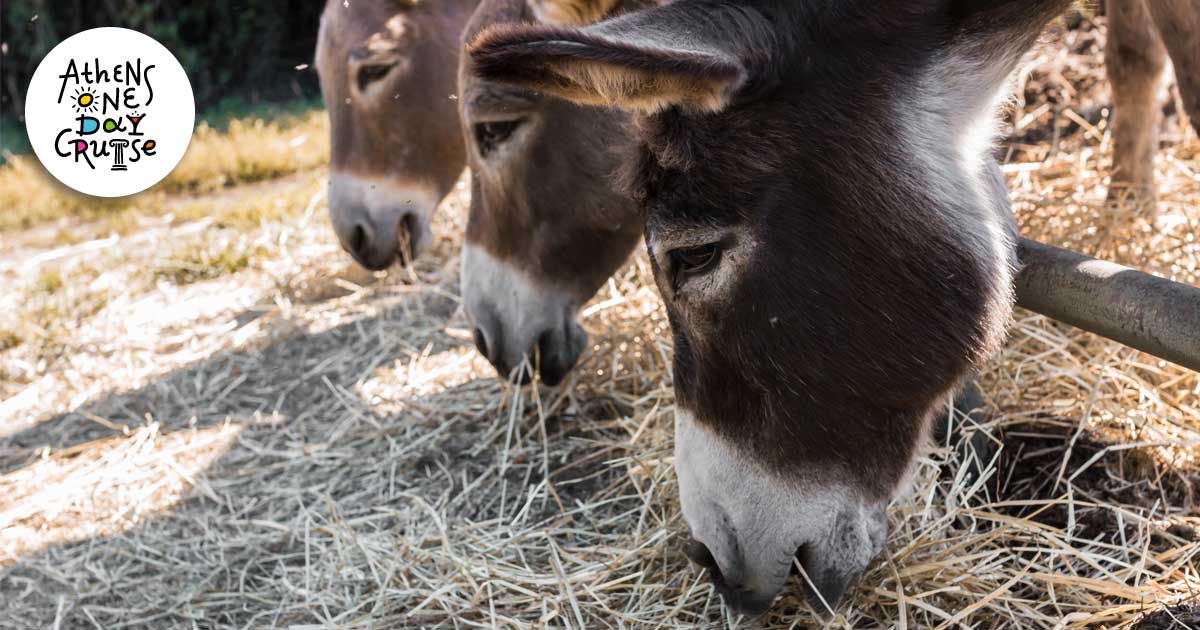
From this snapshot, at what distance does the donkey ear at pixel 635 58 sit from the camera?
51.6 inches

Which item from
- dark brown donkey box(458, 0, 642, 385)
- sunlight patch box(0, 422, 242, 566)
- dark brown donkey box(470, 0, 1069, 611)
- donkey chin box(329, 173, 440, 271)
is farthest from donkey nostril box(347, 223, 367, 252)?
dark brown donkey box(470, 0, 1069, 611)

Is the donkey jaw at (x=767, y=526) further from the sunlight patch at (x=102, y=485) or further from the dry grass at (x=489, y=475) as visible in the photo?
the sunlight patch at (x=102, y=485)

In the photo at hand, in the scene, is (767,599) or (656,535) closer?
(767,599)

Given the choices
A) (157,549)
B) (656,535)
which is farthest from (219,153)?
(656,535)

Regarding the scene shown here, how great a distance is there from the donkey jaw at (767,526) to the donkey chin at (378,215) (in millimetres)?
2458

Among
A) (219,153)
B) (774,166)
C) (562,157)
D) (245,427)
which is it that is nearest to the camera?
(774,166)

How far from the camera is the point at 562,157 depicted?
271 centimetres

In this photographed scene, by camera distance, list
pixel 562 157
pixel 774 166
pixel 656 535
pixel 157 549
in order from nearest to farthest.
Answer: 1. pixel 774 166
2. pixel 656 535
3. pixel 562 157
4. pixel 157 549

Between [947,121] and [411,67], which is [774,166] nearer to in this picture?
[947,121]

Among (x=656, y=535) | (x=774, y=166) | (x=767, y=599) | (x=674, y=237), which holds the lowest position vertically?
(x=656, y=535)

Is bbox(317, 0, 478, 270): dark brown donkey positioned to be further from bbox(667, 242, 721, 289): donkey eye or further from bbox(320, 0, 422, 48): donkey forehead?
bbox(667, 242, 721, 289): donkey eye

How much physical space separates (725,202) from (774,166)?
96mm

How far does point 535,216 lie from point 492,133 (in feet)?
0.89

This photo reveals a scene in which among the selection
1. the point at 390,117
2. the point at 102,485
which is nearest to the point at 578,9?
the point at 390,117
